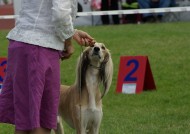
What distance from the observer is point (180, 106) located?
294 inches

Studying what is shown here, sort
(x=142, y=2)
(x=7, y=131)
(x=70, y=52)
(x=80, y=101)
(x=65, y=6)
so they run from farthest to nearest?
1. (x=142, y=2)
2. (x=7, y=131)
3. (x=80, y=101)
4. (x=70, y=52)
5. (x=65, y=6)

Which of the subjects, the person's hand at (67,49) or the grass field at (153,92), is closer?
the person's hand at (67,49)

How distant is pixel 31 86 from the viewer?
11.9 ft

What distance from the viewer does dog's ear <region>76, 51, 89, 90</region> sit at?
5225 millimetres

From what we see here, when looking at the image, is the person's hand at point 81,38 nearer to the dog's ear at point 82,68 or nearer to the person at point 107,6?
the dog's ear at point 82,68

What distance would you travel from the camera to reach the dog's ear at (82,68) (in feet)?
17.1

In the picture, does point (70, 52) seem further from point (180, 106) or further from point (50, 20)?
point (180, 106)

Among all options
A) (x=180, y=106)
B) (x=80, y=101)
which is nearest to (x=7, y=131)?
(x=80, y=101)

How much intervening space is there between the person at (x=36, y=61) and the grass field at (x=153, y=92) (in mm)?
2487

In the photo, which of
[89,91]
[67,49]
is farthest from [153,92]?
[67,49]

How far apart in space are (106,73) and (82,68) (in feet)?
0.76

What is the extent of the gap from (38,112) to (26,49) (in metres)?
0.38

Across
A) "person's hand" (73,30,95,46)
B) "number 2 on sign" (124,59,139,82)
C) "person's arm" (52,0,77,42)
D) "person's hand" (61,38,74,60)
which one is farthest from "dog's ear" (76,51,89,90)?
"number 2 on sign" (124,59,139,82)

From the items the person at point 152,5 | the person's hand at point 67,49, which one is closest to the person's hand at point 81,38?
the person's hand at point 67,49
